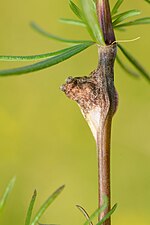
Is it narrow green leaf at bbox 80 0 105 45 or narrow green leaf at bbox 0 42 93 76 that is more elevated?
narrow green leaf at bbox 80 0 105 45

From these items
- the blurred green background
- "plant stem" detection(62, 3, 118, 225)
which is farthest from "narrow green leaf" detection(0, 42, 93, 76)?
the blurred green background

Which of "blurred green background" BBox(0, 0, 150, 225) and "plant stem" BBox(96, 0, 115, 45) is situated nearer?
"plant stem" BBox(96, 0, 115, 45)

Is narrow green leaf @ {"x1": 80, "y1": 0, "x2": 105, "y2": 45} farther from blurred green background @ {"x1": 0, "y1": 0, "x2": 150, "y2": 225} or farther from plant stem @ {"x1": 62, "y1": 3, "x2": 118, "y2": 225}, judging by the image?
blurred green background @ {"x1": 0, "y1": 0, "x2": 150, "y2": 225}

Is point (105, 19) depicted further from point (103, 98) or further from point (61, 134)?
point (61, 134)

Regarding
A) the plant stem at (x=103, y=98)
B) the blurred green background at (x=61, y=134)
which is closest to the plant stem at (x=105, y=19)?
the plant stem at (x=103, y=98)

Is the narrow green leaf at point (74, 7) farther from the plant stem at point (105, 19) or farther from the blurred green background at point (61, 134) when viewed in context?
the blurred green background at point (61, 134)

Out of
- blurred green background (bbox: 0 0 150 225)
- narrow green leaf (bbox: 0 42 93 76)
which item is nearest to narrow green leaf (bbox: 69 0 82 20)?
narrow green leaf (bbox: 0 42 93 76)

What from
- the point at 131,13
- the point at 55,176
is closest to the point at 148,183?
the point at 55,176

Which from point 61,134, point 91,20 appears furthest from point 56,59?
point 61,134

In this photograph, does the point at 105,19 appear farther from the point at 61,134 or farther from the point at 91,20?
the point at 61,134

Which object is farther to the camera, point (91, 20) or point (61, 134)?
point (61, 134)
